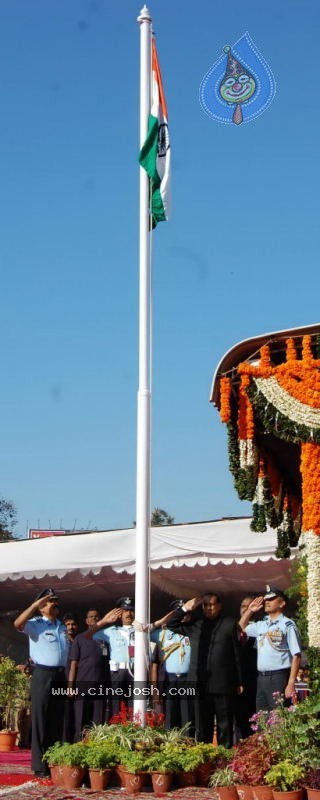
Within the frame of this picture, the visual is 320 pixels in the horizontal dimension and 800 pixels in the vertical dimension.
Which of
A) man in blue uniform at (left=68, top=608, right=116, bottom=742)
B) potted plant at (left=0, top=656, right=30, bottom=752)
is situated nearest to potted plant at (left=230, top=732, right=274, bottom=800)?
man in blue uniform at (left=68, top=608, right=116, bottom=742)

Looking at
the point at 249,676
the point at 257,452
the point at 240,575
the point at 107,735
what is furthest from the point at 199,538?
the point at 107,735

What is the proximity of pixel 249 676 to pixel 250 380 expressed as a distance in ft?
12.8

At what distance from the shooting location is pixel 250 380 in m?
8.04

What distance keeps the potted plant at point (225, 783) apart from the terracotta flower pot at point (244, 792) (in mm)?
31

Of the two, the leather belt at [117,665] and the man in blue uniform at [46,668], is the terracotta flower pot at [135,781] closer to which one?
the man in blue uniform at [46,668]

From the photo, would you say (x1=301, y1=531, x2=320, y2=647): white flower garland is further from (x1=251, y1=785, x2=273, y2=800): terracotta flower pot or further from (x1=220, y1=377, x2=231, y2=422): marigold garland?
(x1=220, y1=377, x2=231, y2=422): marigold garland

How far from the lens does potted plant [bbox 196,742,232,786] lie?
7.73 meters

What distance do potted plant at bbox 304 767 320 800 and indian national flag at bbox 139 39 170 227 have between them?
5.30 metres

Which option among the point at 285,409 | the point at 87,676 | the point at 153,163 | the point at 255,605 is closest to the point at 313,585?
the point at 285,409

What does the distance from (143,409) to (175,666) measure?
3051 millimetres

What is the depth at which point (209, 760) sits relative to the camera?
7836 millimetres

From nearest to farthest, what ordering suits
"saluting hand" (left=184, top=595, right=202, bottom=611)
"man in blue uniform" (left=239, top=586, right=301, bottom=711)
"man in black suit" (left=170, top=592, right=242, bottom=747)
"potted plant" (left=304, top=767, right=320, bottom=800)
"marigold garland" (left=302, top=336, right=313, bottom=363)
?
"potted plant" (left=304, top=767, right=320, bottom=800) → "marigold garland" (left=302, top=336, right=313, bottom=363) → "man in blue uniform" (left=239, top=586, right=301, bottom=711) → "man in black suit" (left=170, top=592, right=242, bottom=747) → "saluting hand" (left=184, top=595, right=202, bottom=611)

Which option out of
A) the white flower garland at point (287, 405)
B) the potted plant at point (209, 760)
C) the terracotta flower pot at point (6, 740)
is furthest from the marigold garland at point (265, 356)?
the terracotta flower pot at point (6, 740)

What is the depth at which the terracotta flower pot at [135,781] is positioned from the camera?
750cm
